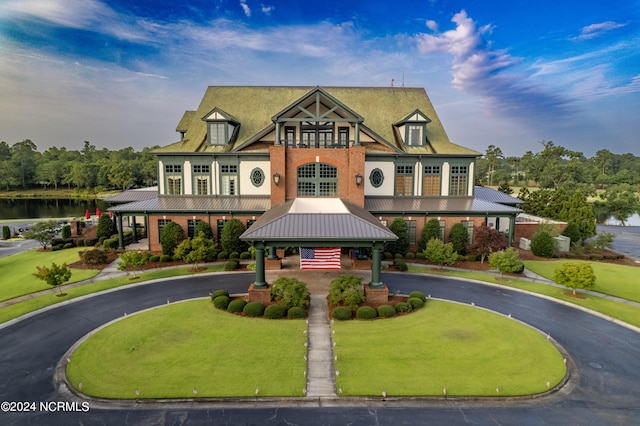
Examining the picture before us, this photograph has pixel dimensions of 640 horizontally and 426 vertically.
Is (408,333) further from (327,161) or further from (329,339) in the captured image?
(327,161)

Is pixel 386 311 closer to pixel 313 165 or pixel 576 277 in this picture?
pixel 576 277

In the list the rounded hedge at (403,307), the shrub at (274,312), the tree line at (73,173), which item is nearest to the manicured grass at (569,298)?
the rounded hedge at (403,307)

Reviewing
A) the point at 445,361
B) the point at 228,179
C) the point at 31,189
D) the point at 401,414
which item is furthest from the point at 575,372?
the point at 31,189

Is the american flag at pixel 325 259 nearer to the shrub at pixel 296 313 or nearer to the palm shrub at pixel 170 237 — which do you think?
the shrub at pixel 296 313

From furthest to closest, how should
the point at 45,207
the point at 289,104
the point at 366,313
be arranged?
Answer: 1. the point at 45,207
2. the point at 289,104
3. the point at 366,313

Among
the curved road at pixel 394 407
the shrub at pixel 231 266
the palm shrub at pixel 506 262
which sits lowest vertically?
the curved road at pixel 394 407

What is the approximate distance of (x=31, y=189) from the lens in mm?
122688

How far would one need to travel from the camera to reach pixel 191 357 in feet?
50.8

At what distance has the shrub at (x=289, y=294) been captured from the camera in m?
20.5

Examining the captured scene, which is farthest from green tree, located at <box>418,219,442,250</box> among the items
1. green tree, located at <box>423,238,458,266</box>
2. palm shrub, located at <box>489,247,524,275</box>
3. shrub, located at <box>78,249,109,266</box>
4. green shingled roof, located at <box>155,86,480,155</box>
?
shrub, located at <box>78,249,109,266</box>

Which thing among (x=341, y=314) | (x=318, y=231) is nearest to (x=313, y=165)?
(x=318, y=231)

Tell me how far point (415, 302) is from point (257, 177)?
21889 millimetres

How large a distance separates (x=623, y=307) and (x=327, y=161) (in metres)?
24.7

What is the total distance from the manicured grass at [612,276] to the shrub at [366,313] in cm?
1740
